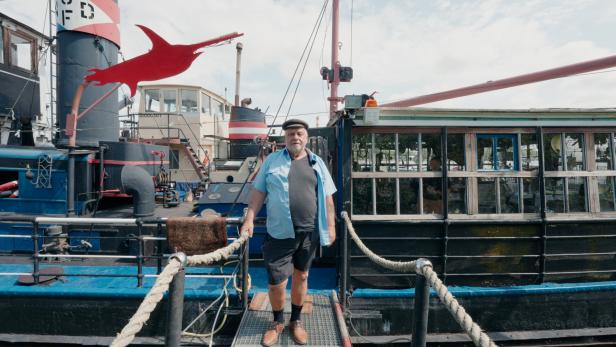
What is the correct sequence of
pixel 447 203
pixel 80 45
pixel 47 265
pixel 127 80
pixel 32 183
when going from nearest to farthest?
pixel 447 203, pixel 47 265, pixel 127 80, pixel 32 183, pixel 80 45

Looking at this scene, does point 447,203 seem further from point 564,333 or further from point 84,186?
point 84,186

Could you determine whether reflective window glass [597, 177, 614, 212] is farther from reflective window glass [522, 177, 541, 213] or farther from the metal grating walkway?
the metal grating walkway

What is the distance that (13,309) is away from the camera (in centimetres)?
385

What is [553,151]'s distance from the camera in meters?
4.31

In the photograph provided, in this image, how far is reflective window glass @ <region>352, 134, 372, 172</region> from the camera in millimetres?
4203

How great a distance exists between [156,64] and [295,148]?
10.7 feet

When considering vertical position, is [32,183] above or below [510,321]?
above

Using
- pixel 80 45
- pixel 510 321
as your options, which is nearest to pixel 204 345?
pixel 510 321

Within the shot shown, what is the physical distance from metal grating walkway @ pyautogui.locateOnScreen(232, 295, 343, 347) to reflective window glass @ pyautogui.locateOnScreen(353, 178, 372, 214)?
1.18 m

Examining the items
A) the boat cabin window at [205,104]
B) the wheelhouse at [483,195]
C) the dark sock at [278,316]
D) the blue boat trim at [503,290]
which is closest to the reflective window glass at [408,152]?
the wheelhouse at [483,195]

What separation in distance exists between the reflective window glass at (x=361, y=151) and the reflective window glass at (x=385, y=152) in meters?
0.09

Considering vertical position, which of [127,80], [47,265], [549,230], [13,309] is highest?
[127,80]

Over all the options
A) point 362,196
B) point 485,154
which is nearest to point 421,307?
point 362,196

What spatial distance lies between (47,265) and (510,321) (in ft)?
20.8
